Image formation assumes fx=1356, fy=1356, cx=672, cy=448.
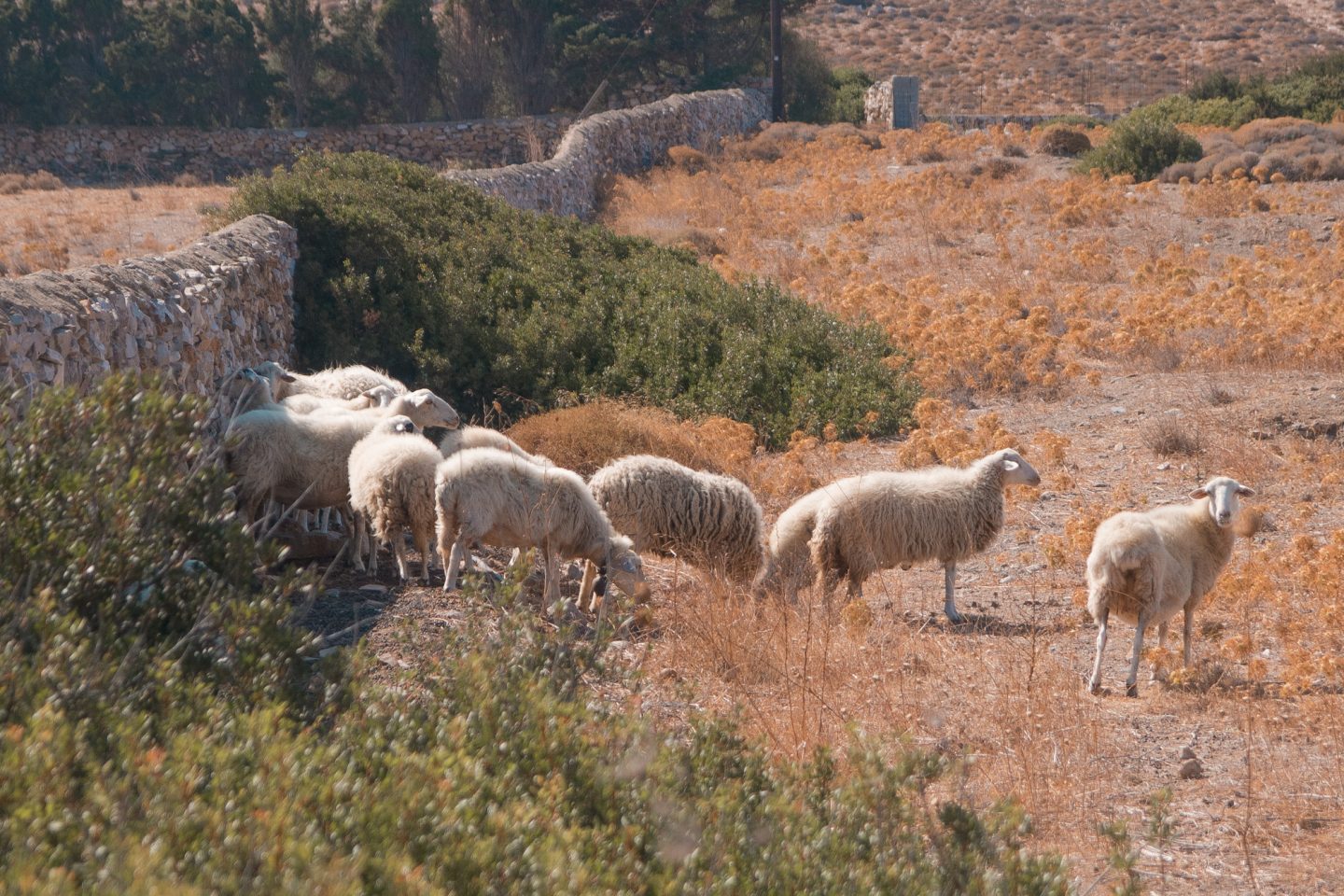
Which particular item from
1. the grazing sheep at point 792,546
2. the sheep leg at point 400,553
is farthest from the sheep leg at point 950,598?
the sheep leg at point 400,553

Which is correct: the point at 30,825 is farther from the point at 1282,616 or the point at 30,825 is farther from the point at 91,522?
the point at 1282,616

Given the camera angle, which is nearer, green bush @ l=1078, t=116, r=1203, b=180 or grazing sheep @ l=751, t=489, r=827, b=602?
Answer: grazing sheep @ l=751, t=489, r=827, b=602

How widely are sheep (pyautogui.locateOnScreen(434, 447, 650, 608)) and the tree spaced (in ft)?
98.1

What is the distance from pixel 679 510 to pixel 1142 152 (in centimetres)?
2105

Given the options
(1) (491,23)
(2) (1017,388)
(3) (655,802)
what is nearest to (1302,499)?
(2) (1017,388)

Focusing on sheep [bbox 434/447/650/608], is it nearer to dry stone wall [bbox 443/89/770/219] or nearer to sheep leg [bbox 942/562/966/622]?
sheep leg [bbox 942/562/966/622]

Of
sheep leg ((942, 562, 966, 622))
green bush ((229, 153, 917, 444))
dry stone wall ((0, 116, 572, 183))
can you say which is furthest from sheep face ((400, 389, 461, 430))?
dry stone wall ((0, 116, 572, 183))

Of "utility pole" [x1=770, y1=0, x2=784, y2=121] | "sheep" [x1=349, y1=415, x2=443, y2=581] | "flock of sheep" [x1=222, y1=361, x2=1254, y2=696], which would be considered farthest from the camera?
"utility pole" [x1=770, y1=0, x2=784, y2=121]

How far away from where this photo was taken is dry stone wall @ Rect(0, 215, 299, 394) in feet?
22.2

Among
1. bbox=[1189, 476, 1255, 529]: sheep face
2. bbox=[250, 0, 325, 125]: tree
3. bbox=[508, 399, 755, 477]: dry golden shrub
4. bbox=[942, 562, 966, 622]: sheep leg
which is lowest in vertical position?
bbox=[942, 562, 966, 622]: sheep leg

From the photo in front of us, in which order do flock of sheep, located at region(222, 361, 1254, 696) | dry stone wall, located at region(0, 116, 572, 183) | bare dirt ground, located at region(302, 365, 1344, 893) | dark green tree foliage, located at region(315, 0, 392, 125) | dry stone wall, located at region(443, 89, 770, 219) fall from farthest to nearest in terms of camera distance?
dark green tree foliage, located at region(315, 0, 392, 125), dry stone wall, located at region(0, 116, 572, 183), dry stone wall, located at region(443, 89, 770, 219), flock of sheep, located at region(222, 361, 1254, 696), bare dirt ground, located at region(302, 365, 1344, 893)

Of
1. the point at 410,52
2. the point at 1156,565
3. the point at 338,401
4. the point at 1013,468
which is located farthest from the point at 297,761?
the point at 410,52

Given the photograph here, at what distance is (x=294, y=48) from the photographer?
3512 cm

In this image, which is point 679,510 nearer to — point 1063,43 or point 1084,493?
point 1084,493
